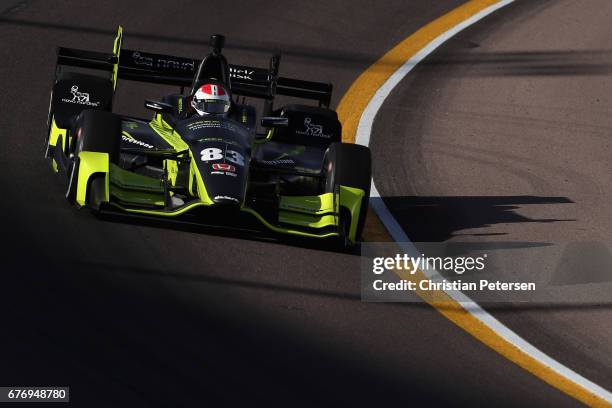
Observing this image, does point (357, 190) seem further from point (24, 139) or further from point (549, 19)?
point (549, 19)

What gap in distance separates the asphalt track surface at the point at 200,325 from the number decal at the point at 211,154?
0.62 m

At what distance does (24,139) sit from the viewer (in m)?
13.8

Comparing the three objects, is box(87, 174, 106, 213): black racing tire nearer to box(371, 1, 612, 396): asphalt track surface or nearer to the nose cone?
the nose cone

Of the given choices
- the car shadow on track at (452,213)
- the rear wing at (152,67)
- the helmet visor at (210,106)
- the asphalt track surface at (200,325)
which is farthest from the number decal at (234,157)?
the rear wing at (152,67)

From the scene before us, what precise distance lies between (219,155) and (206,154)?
111 mm

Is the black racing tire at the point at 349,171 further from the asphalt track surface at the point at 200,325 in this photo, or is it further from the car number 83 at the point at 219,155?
the car number 83 at the point at 219,155

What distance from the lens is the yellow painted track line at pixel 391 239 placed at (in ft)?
31.9

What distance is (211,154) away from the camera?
11625mm

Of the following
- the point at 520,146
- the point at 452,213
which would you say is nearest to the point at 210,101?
the point at 452,213

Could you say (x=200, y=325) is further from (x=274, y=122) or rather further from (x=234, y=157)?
(x=274, y=122)

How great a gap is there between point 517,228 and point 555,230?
354 millimetres

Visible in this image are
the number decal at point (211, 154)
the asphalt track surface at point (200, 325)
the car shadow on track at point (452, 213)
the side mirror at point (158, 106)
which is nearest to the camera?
the asphalt track surface at point (200, 325)

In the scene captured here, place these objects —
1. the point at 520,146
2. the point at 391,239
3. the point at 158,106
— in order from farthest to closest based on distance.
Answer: the point at 520,146
the point at 158,106
the point at 391,239

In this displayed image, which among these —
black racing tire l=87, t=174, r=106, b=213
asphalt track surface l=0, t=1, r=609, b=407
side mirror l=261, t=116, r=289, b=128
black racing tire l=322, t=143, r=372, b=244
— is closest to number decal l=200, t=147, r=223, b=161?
asphalt track surface l=0, t=1, r=609, b=407
